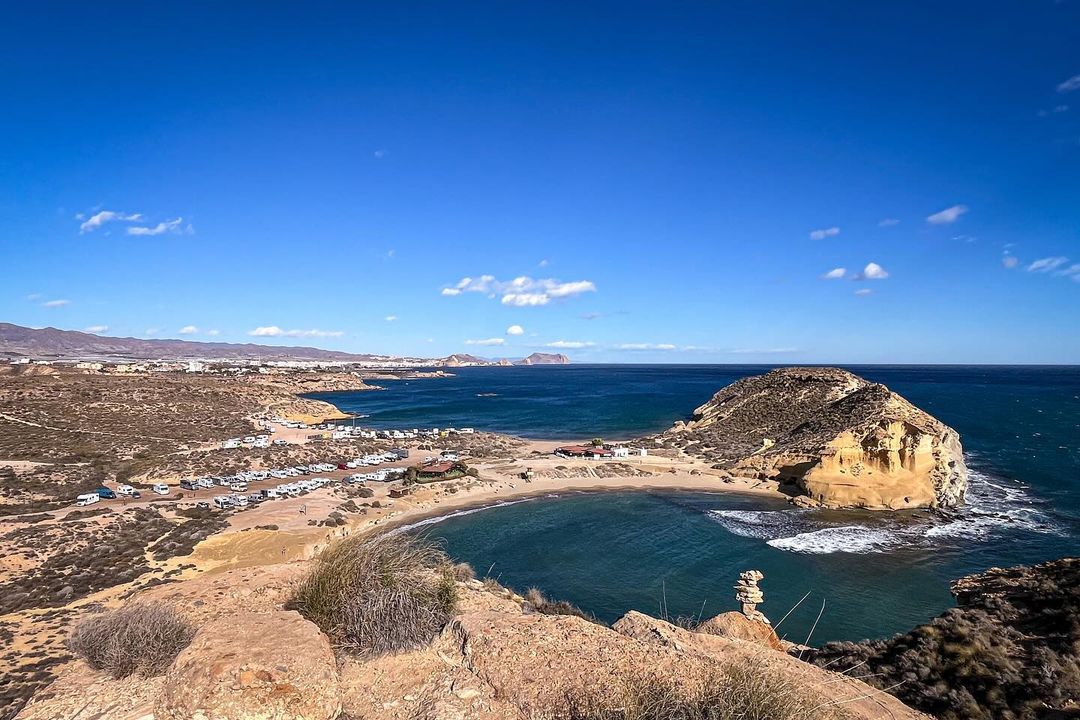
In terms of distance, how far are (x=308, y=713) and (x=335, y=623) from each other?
7.94 ft

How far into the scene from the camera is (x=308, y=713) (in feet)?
16.4

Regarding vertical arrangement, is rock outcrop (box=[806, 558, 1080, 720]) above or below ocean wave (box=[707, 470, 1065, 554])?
above

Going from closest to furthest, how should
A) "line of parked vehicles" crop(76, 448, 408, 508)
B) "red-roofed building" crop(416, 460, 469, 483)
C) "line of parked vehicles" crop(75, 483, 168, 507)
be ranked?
"line of parked vehicles" crop(75, 483, 168, 507) → "line of parked vehicles" crop(76, 448, 408, 508) → "red-roofed building" crop(416, 460, 469, 483)

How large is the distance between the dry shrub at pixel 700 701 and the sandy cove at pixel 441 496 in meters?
15.3

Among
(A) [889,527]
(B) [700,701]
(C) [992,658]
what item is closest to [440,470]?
(A) [889,527]

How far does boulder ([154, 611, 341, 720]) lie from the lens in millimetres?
4812

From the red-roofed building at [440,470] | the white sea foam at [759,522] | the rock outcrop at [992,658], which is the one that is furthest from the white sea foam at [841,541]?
the red-roofed building at [440,470]

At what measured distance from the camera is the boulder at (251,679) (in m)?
4.81

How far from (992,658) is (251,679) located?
11.9 metres

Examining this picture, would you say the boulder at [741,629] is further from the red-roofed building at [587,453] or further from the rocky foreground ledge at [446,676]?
the red-roofed building at [587,453]

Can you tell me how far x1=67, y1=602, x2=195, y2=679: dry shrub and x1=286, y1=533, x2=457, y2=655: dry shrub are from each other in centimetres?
154

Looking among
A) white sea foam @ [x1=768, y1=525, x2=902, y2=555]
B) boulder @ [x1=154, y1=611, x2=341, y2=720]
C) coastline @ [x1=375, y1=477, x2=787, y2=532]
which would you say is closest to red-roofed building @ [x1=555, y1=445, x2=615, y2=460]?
coastline @ [x1=375, y1=477, x2=787, y2=532]

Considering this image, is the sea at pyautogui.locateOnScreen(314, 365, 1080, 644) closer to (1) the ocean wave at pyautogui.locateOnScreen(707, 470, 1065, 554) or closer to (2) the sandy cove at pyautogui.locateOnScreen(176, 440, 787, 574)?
(1) the ocean wave at pyautogui.locateOnScreen(707, 470, 1065, 554)

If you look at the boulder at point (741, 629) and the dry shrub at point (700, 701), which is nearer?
the dry shrub at point (700, 701)
